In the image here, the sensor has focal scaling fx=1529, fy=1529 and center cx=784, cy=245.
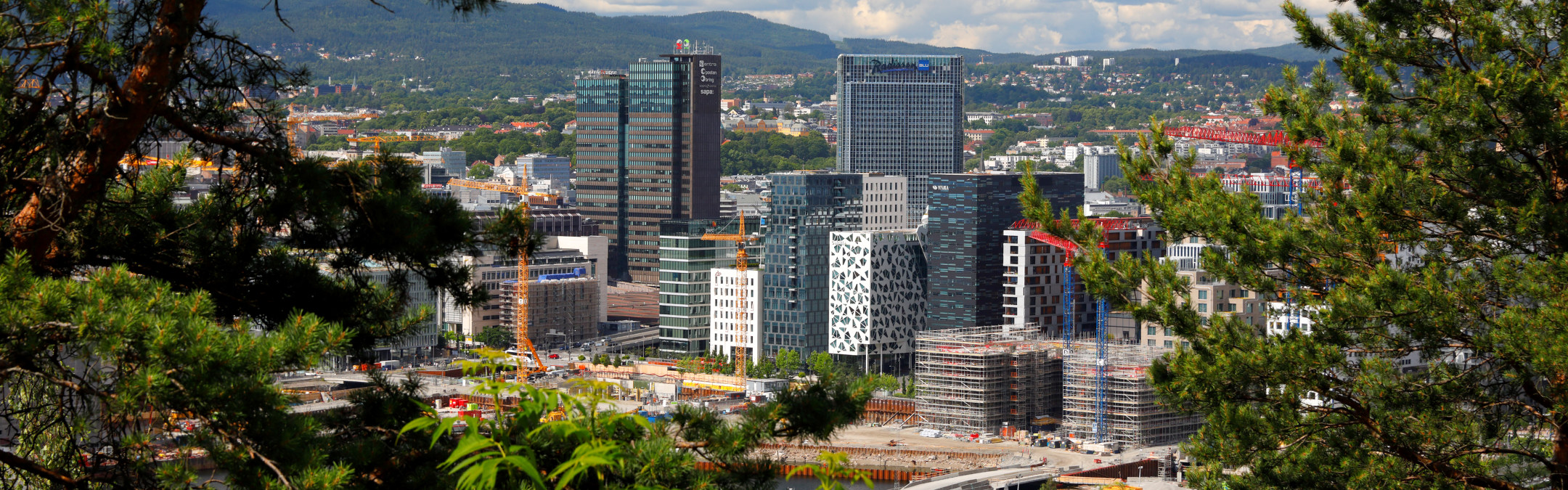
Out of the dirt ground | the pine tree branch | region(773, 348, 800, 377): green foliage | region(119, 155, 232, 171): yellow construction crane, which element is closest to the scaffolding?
the dirt ground

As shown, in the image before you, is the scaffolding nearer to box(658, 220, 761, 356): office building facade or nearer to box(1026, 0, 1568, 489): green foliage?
box(658, 220, 761, 356): office building facade

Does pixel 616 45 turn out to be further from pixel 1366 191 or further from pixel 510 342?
pixel 1366 191

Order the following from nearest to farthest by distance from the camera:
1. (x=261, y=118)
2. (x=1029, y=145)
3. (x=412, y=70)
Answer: (x=261, y=118)
(x=1029, y=145)
(x=412, y=70)

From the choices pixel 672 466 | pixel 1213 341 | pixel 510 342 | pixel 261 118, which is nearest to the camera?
pixel 672 466

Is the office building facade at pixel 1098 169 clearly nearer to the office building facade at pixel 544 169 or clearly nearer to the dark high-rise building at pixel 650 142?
the office building facade at pixel 544 169

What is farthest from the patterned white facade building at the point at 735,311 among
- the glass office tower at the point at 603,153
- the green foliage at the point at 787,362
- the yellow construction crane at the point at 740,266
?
the glass office tower at the point at 603,153

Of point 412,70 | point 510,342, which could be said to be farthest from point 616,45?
point 510,342

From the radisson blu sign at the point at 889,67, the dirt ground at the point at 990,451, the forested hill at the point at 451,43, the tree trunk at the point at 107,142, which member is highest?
the forested hill at the point at 451,43
